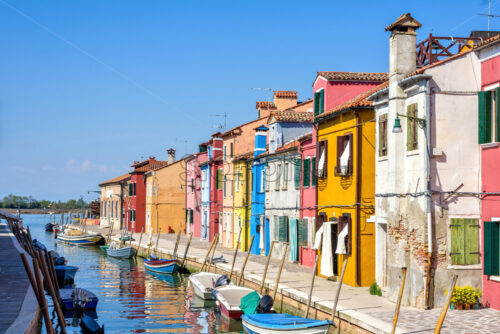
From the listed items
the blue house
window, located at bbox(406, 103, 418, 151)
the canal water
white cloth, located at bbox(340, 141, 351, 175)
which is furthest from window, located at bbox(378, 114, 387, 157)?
the blue house

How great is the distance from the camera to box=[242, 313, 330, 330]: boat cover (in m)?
16.9

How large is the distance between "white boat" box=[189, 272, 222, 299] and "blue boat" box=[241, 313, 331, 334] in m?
7.88

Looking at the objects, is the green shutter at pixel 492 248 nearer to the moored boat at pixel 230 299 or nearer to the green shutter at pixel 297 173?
the moored boat at pixel 230 299

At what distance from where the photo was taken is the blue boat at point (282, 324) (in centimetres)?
1681

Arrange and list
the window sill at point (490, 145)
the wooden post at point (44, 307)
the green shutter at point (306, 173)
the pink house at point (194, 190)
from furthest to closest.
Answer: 1. the pink house at point (194, 190)
2. the green shutter at point (306, 173)
3. the window sill at point (490, 145)
4. the wooden post at point (44, 307)

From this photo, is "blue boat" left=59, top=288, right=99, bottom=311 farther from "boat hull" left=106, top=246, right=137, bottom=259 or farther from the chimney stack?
the chimney stack

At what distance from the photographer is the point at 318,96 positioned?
29.2 metres

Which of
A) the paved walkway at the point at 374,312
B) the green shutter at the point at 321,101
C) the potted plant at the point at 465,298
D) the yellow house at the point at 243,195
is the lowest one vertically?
the paved walkway at the point at 374,312

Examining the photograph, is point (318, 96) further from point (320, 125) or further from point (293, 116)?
point (293, 116)

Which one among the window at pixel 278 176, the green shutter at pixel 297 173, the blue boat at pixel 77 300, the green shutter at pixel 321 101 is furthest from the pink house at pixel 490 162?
the window at pixel 278 176

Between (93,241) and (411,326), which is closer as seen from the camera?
(411,326)

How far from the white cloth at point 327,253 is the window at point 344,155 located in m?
2.29

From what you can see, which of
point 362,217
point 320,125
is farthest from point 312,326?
point 320,125

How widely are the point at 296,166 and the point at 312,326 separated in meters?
16.8
